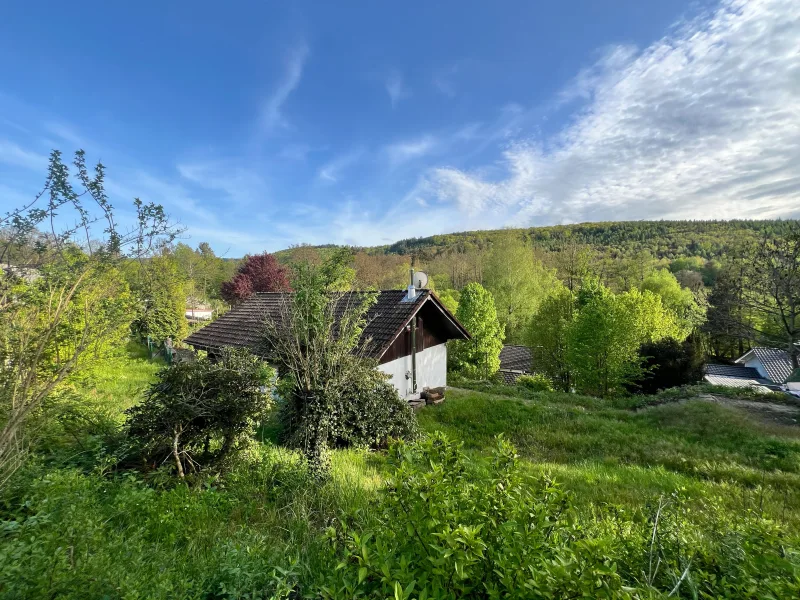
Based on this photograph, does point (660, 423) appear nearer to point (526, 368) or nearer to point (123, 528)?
point (123, 528)

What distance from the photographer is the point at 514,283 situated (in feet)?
108

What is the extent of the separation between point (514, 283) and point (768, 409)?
834 inches

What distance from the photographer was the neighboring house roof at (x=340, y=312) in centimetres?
1117

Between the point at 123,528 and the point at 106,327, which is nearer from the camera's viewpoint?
the point at 123,528

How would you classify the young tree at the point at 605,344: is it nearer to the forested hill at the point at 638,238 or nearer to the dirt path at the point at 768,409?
the dirt path at the point at 768,409

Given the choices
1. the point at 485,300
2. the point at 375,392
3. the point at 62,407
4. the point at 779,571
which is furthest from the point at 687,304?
the point at 62,407

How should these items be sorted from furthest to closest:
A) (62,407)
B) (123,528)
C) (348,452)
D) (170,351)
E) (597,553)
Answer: (170,351), (348,452), (62,407), (123,528), (597,553)

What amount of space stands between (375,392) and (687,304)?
44232mm

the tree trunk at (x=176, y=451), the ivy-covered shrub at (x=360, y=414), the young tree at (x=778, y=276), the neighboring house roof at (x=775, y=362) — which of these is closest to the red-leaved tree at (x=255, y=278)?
the ivy-covered shrub at (x=360, y=414)

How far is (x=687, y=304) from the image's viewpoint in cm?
3788

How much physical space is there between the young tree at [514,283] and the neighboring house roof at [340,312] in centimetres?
2017

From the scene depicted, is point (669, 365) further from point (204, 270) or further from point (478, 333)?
point (204, 270)

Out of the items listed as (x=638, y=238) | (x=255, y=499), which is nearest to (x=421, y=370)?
(x=255, y=499)

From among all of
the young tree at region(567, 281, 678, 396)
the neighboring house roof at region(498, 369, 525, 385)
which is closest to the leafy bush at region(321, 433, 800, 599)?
the young tree at region(567, 281, 678, 396)
